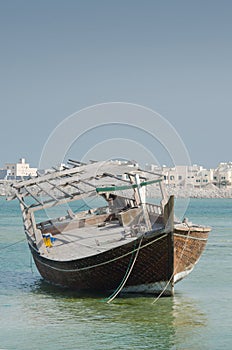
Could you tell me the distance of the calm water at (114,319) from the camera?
13688mm

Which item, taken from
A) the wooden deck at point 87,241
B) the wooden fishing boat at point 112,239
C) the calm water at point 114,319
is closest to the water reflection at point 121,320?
the calm water at point 114,319

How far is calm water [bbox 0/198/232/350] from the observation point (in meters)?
13.7

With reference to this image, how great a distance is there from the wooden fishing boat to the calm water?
0.51 m

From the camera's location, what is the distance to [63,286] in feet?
62.7

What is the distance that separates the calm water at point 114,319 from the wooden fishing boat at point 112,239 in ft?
1.68

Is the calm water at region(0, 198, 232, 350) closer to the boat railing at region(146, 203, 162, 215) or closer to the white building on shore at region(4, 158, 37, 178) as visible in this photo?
the boat railing at region(146, 203, 162, 215)

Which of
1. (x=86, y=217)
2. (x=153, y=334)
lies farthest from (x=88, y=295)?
(x=86, y=217)

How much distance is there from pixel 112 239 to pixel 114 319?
3.65 m

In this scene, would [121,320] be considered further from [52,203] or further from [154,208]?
[154,208]

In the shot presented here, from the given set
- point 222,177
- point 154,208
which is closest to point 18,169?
point 222,177

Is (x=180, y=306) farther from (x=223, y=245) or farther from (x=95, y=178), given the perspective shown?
(x=223, y=245)

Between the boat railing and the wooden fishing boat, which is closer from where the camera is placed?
the wooden fishing boat

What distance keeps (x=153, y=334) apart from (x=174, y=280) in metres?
3.08

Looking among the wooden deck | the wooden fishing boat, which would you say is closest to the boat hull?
the wooden fishing boat
